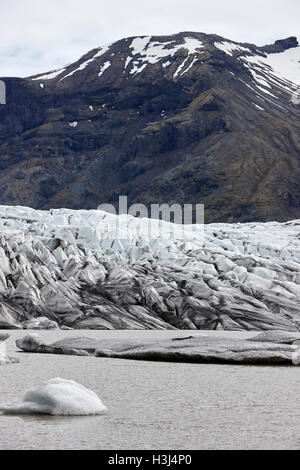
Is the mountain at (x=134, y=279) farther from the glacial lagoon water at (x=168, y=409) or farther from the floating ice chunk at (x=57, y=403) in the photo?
the floating ice chunk at (x=57, y=403)

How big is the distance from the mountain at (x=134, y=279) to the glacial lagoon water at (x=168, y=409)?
21.0 metres

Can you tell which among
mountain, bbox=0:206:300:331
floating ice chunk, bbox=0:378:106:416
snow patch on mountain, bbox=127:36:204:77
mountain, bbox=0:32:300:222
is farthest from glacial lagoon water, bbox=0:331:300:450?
snow patch on mountain, bbox=127:36:204:77

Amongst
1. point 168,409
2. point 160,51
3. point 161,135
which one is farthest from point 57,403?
point 160,51

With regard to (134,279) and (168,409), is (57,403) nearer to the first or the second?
(168,409)

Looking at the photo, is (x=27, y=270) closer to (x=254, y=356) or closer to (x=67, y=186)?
(x=254, y=356)

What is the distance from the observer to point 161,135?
164 m

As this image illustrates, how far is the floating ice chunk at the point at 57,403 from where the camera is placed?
424 inches

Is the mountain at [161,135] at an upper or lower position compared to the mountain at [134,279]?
upper

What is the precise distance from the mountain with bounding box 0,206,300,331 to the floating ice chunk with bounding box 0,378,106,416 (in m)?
26.0

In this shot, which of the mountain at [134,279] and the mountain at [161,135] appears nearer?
the mountain at [134,279]

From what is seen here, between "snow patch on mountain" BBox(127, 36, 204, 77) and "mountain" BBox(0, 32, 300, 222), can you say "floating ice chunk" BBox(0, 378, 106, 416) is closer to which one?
"mountain" BBox(0, 32, 300, 222)

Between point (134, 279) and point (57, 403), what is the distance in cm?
3237

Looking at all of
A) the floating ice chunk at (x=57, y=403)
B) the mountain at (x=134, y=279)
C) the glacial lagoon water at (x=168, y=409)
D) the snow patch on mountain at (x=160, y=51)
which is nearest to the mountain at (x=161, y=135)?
the snow patch on mountain at (x=160, y=51)

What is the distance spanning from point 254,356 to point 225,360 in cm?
84
